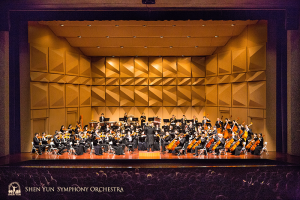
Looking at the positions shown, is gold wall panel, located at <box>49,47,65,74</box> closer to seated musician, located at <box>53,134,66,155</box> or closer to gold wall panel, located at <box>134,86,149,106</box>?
seated musician, located at <box>53,134,66,155</box>

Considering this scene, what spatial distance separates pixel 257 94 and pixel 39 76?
1004 cm

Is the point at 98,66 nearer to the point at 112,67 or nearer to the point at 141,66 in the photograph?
the point at 112,67

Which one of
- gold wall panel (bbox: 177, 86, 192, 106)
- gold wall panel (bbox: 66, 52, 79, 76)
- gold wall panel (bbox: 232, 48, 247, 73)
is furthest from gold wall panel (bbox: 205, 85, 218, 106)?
gold wall panel (bbox: 66, 52, 79, 76)

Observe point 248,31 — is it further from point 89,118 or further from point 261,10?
point 89,118

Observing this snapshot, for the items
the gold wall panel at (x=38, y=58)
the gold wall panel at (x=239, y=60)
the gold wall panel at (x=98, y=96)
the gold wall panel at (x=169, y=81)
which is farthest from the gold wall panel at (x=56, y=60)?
the gold wall panel at (x=239, y=60)

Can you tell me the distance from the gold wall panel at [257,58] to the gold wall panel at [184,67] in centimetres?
556

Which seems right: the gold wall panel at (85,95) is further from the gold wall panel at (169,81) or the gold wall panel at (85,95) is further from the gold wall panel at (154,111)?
the gold wall panel at (169,81)

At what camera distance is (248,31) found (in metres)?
12.3

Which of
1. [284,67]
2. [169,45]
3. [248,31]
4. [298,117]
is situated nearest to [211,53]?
[169,45]

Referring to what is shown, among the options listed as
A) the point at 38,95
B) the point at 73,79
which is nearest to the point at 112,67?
the point at 73,79

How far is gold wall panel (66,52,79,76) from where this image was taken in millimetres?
14352

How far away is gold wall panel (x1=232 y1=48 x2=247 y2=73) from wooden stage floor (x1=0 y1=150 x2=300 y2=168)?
202 inches

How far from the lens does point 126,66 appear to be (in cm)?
1734

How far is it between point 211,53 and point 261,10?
666 cm
